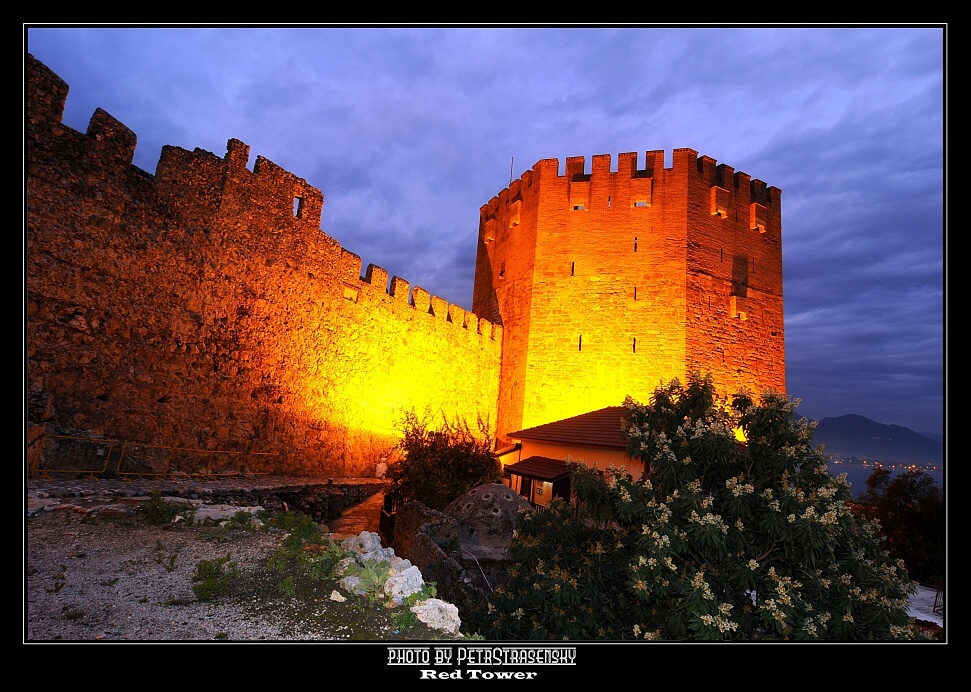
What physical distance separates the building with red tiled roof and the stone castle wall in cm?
470

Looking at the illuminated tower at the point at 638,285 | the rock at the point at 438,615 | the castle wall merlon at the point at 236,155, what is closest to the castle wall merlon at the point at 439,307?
the illuminated tower at the point at 638,285

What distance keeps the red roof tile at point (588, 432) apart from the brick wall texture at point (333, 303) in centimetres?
307

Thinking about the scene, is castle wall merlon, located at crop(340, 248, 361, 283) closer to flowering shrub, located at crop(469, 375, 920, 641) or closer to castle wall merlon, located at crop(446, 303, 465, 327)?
castle wall merlon, located at crop(446, 303, 465, 327)

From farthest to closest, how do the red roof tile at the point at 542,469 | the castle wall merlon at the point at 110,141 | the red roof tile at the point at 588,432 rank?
the red roof tile at the point at 542,469
the red roof tile at the point at 588,432
the castle wall merlon at the point at 110,141

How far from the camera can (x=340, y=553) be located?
4629 millimetres

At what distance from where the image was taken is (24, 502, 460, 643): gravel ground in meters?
3.45

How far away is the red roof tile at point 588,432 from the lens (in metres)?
10.7

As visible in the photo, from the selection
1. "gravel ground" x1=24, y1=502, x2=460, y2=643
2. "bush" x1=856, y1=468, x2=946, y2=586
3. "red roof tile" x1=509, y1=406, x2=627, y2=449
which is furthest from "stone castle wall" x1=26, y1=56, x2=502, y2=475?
"bush" x1=856, y1=468, x2=946, y2=586

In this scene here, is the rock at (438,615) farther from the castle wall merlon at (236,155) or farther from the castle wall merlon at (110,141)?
the castle wall merlon at (236,155)

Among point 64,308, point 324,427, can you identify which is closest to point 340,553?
point 64,308

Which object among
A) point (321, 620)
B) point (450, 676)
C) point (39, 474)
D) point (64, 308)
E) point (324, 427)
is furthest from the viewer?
point (324, 427)
